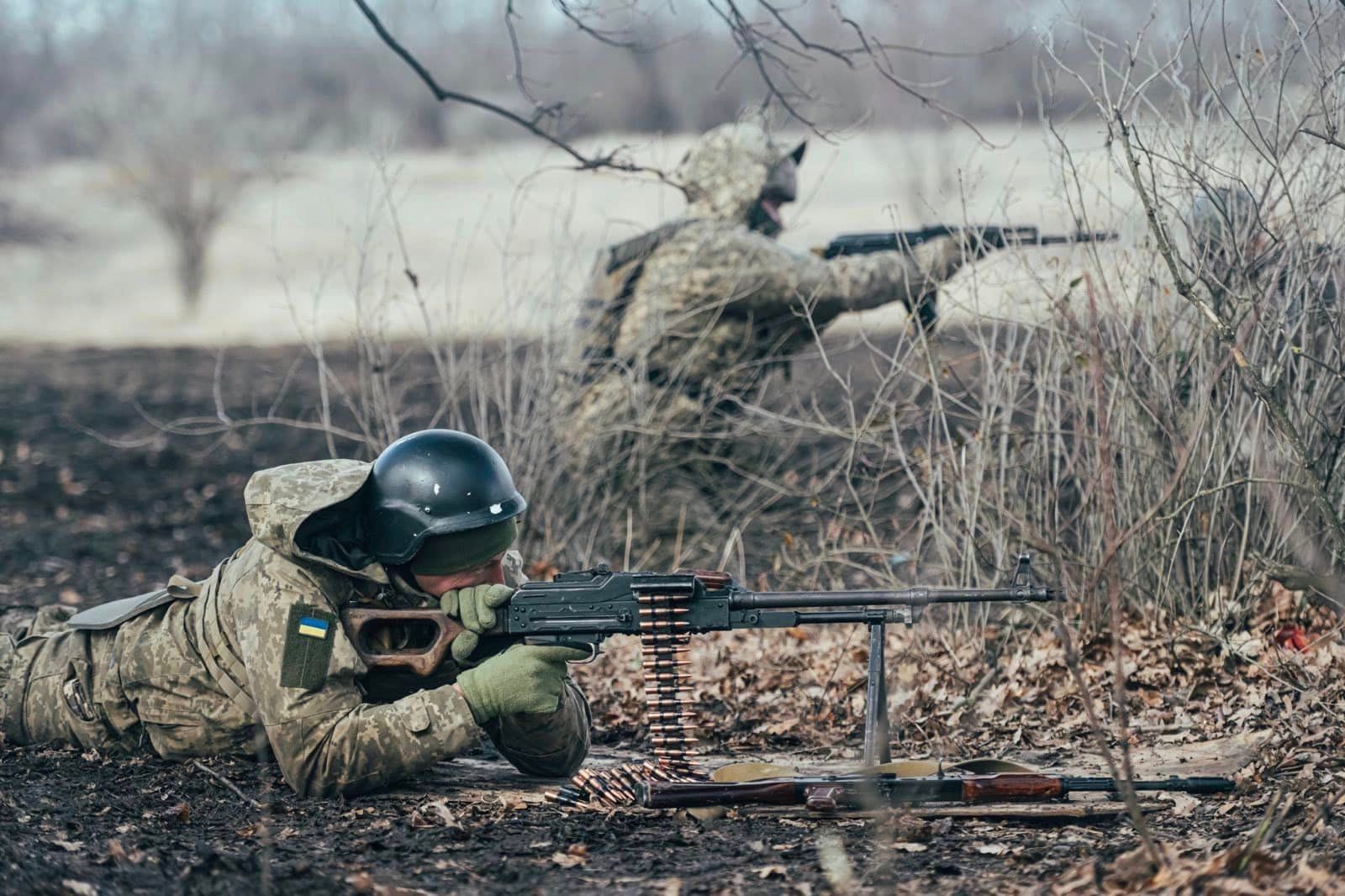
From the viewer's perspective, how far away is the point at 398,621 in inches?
185

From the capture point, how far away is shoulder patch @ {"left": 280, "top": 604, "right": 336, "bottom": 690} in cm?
450

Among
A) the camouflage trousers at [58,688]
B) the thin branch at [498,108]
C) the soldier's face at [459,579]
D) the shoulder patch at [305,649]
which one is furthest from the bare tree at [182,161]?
the shoulder patch at [305,649]

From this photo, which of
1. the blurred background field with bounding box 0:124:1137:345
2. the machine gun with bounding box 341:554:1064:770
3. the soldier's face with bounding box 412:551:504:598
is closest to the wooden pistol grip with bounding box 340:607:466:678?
the machine gun with bounding box 341:554:1064:770

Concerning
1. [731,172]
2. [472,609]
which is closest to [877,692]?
[472,609]

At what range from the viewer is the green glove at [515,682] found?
4.56 m

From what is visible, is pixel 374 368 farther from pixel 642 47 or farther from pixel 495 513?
pixel 495 513

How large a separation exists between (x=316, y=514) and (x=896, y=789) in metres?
1.96

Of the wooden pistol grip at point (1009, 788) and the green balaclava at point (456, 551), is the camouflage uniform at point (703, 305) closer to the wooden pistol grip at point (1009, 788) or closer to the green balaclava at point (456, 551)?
the green balaclava at point (456, 551)

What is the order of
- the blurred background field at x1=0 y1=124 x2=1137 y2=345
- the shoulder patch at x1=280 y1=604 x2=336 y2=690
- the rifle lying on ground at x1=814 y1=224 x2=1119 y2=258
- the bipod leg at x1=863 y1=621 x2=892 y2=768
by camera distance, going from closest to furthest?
the bipod leg at x1=863 y1=621 x2=892 y2=768 → the shoulder patch at x1=280 y1=604 x2=336 y2=690 → the rifle lying on ground at x1=814 y1=224 x2=1119 y2=258 → the blurred background field at x1=0 y1=124 x2=1137 y2=345

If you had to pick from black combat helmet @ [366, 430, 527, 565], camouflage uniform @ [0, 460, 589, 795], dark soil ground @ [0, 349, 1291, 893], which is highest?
black combat helmet @ [366, 430, 527, 565]

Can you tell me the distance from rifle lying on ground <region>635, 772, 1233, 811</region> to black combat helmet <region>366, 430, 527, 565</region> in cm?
103

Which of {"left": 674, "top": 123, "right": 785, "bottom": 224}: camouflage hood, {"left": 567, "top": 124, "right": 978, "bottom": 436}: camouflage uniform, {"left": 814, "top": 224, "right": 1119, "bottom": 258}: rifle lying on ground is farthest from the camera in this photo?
{"left": 674, "top": 123, "right": 785, "bottom": 224}: camouflage hood

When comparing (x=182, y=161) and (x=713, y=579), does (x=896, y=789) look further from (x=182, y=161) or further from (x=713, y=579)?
(x=182, y=161)

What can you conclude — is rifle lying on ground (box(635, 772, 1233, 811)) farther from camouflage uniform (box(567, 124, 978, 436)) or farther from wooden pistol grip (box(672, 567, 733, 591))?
camouflage uniform (box(567, 124, 978, 436))
